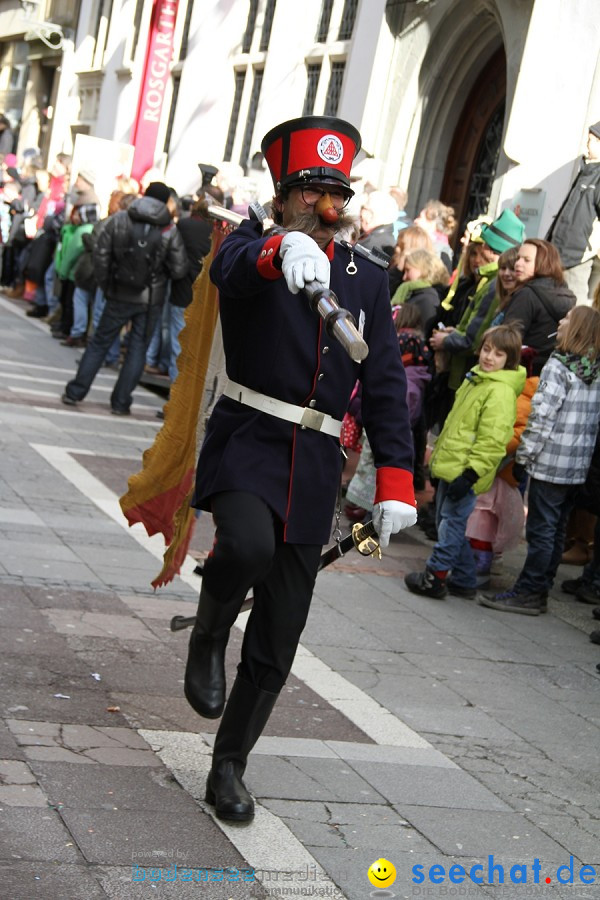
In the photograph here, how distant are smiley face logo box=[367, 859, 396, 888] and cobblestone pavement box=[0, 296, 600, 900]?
2 centimetres

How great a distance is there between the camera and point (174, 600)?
6867 mm

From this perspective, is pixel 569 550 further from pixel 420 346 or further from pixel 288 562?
pixel 288 562

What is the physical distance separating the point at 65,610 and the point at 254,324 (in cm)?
244

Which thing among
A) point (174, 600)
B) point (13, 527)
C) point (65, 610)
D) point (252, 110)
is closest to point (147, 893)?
point (65, 610)

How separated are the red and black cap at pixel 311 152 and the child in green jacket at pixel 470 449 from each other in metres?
3.58

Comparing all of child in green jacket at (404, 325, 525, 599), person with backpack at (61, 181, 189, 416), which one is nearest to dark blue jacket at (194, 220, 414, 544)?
child in green jacket at (404, 325, 525, 599)

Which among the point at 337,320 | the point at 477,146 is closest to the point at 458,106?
the point at 477,146

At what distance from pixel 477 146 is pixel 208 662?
12.9 metres

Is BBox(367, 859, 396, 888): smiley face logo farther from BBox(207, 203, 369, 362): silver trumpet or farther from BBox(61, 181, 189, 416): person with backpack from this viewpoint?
BBox(61, 181, 189, 416): person with backpack

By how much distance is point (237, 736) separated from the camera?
4281 millimetres

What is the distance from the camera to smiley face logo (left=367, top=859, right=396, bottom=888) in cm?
396

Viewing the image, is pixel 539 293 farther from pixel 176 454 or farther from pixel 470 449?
pixel 176 454

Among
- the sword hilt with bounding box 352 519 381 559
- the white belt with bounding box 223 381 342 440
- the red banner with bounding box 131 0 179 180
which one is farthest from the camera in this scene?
the red banner with bounding box 131 0 179 180

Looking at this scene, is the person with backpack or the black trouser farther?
the person with backpack
